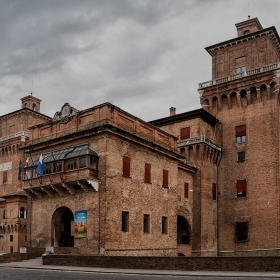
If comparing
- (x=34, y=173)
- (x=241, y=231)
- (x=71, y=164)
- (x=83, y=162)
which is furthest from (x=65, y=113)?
(x=241, y=231)

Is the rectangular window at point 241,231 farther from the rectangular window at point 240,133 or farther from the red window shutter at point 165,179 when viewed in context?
the red window shutter at point 165,179

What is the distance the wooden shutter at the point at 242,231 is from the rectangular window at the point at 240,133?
378 inches

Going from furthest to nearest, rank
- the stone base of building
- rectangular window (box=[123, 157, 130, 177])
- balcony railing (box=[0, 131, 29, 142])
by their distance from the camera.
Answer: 1. balcony railing (box=[0, 131, 29, 142])
2. rectangular window (box=[123, 157, 130, 177])
3. the stone base of building

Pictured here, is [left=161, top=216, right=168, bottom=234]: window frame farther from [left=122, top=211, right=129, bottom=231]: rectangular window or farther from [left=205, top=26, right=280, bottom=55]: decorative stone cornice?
[left=205, top=26, right=280, bottom=55]: decorative stone cornice

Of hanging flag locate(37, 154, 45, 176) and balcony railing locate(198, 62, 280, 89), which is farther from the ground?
balcony railing locate(198, 62, 280, 89)

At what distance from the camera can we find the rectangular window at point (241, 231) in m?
45.5

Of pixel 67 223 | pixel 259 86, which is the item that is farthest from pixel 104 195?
pixel 259 86

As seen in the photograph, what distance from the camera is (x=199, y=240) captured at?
1710 inches

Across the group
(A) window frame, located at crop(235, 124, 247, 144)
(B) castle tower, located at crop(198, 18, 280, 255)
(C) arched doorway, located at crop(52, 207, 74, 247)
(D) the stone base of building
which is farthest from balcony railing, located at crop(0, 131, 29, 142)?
(D) the stone base of building

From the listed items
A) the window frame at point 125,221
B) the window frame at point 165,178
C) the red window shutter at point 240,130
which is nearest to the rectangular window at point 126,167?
the window frame at point 125,221

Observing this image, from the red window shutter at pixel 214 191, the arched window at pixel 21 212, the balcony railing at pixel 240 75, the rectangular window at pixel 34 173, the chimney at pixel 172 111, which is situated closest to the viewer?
the rectangular window at pixel 34 173

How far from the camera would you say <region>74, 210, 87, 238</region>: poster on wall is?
31516 millimetres

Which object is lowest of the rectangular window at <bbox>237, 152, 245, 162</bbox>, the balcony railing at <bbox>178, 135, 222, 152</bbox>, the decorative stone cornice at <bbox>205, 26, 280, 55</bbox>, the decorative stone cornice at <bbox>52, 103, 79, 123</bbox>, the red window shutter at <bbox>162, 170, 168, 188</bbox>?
the red window shutter at <bbox>162, 170, 168, 188</bbox>

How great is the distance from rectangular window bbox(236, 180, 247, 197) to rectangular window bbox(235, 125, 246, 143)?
480 cm
